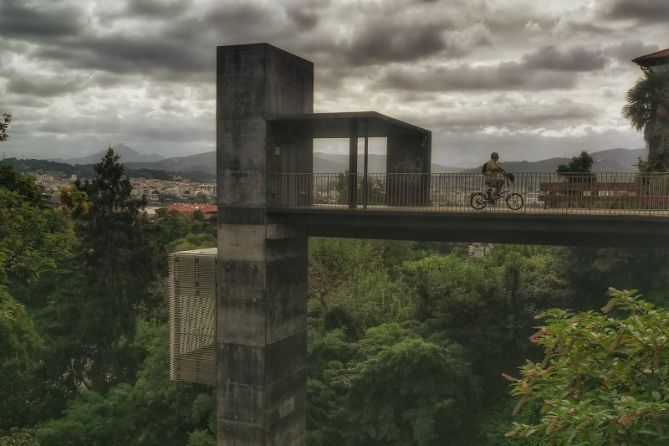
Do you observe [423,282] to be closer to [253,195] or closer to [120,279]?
[253,195]

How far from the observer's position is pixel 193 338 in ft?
74.4

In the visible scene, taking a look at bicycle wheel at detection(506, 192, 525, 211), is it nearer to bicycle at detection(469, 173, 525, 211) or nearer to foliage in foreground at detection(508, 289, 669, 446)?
bicycle at detection(469, 173, 525, 211)

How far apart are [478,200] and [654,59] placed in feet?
118

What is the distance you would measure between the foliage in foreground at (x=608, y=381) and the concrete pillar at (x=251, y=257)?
1289 centimetres

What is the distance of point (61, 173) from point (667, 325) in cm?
21757

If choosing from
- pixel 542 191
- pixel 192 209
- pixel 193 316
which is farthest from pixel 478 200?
pixel 192 209

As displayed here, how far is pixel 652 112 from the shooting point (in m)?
35.6

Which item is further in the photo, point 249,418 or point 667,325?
point 249,418

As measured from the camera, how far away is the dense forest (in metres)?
25.2

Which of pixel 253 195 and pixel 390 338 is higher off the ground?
pixel 253 195

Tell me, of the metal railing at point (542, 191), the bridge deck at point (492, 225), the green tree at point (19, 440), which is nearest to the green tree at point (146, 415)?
the green tree at point (19, 440)

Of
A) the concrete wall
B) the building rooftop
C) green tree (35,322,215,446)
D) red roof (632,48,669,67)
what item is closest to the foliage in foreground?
the building rooftop

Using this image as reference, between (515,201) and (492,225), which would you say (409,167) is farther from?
(492,225)

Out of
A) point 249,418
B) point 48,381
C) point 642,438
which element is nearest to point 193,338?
point 249,418
